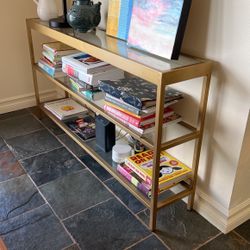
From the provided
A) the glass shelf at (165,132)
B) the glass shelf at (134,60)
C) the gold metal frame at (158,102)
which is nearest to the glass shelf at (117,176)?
the gold metal frame at (158,102)

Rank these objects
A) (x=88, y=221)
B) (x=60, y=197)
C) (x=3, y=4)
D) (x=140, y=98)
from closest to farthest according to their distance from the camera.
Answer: (x=140, y=98) → (x=88, y=221) → (x=60, y=197) → (x=3, y=4)

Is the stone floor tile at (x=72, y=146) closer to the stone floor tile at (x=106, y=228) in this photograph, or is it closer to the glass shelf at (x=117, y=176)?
the glass shelf at (x=117, y=176)

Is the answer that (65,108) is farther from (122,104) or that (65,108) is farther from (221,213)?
(221,213)

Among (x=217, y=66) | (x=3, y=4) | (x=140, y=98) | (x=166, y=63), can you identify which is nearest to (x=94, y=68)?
(x=140, y=98)

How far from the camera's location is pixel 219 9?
119cm

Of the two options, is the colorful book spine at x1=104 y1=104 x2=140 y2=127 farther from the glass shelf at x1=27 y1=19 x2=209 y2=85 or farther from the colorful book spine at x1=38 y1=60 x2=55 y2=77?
the colorful book spine at x1=38 y1=60 x2=55 y2=77

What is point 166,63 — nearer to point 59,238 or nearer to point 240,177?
point 240,177

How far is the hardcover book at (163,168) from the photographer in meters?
1.45

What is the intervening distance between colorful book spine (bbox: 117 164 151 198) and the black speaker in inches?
8.9

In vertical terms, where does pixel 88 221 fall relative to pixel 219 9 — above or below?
below

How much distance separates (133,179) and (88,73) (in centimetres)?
62

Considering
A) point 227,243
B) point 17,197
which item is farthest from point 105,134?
point 227,243

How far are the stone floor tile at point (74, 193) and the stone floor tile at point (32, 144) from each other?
360 millimetres

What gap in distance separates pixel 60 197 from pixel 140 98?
0.71 m
